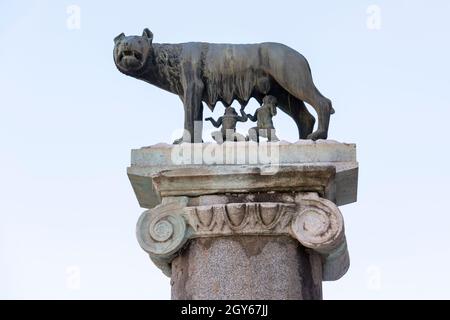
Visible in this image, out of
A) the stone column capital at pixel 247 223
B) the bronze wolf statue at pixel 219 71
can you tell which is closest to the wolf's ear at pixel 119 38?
the bronze wolf statue at pixel 219 71

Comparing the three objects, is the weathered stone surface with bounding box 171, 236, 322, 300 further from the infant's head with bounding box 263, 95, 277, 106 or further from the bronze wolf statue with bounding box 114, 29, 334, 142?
the infant's head with bounding box 263, 95, 277, 106

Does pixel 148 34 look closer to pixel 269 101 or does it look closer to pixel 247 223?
pixel 269 101

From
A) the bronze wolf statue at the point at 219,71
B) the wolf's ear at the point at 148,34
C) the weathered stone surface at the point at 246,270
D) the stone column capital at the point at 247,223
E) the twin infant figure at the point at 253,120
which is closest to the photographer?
the weathered stone surface at the point at 246,270

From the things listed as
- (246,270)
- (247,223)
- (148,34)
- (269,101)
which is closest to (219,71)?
(269,101)

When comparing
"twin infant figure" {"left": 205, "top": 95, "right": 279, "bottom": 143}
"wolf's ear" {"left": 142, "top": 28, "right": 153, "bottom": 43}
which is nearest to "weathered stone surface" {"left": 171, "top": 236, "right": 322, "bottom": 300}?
"twin infant figure" {"left": 205, "top": 95, "right": 279, "bottom": 143}

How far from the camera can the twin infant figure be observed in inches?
355

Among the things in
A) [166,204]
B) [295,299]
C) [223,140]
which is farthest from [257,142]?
[295,299]

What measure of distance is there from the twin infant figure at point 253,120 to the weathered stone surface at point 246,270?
1163 millimetres

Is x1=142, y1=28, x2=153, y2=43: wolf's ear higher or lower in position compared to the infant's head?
higher

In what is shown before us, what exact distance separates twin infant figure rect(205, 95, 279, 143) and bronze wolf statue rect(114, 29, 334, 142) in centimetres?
15

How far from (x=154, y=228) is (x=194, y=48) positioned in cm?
215

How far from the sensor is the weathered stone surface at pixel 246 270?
804 centimetres

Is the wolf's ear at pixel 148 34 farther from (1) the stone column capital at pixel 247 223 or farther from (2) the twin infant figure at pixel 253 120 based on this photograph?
(1) the stone column capital at pixel 247 223

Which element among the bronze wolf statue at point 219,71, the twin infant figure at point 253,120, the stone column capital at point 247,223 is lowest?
the stone column capital at point 247,223
